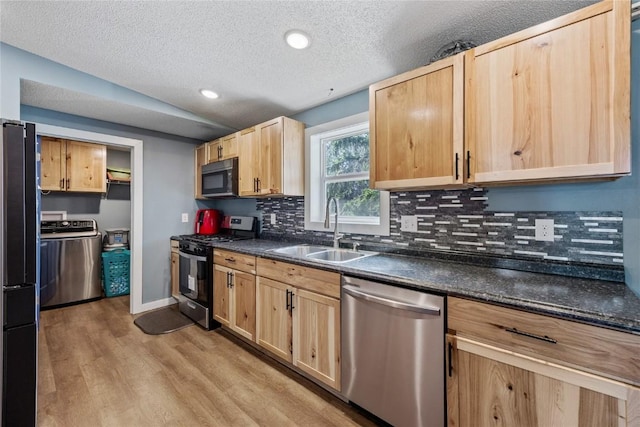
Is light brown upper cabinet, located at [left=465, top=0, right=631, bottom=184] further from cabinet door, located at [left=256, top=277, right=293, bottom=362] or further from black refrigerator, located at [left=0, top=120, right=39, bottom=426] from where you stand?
black refrigerator, located at [left=0, top=120, right=39, bottom=426]

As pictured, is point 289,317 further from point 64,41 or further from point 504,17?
point 64,41

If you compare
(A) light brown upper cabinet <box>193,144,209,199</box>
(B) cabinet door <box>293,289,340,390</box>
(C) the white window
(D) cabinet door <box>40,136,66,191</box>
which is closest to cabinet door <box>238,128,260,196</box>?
(C) the white window

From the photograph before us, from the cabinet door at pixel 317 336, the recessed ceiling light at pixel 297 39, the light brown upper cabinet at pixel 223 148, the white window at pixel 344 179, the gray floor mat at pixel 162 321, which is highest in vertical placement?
the recessed ceiling light at pixel 297 39

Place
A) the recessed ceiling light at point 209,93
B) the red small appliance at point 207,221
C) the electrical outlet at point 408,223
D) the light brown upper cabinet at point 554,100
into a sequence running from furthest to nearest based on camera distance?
the red small appliance at point 207,221 < the recessed ceiling light at point 209,93 < the electrical outlet at point 408,223 < the light brown upper cabinet at point 554,100

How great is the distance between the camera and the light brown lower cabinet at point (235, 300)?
2316mm

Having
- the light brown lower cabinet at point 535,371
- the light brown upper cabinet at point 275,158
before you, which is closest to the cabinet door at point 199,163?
the light brown upper cabinet at point 275,158

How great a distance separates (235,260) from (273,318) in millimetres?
654

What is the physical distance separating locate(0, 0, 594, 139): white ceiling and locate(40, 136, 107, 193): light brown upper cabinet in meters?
1.33

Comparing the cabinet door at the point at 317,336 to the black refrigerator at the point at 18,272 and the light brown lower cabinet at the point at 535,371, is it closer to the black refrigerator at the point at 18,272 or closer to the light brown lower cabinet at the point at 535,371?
the light brown lower cabinet at the point at 535,371

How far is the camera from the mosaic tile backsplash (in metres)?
1.36

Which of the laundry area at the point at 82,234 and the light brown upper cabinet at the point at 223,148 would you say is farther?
the laundry area at the point at 82,234

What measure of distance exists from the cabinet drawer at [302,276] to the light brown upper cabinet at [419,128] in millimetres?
692

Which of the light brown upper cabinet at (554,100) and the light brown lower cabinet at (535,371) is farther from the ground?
the light brown upper cabinet at (554,100)

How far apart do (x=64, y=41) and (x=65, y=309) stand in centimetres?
307
